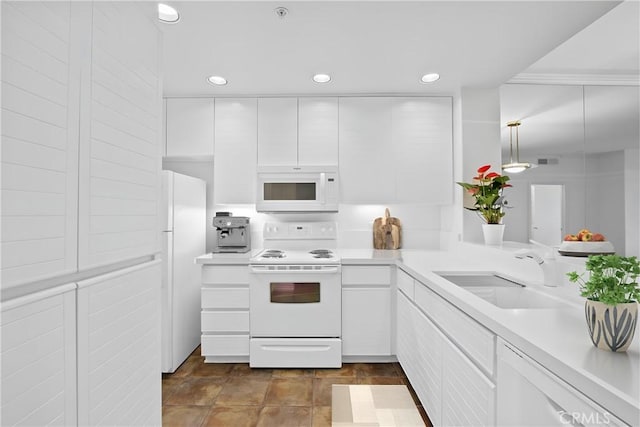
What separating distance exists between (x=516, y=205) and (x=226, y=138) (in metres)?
2.51

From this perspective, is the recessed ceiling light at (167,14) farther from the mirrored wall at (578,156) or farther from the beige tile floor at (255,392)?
the mirrored wall at (578,156)

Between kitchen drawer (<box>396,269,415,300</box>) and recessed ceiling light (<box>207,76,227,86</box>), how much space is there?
2063 mm

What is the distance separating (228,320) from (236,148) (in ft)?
4.93

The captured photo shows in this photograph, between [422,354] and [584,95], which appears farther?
[584,95]

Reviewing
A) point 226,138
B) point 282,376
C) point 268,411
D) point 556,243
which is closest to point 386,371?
point 282,376

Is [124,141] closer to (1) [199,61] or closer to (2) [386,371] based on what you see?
(1) [199,61]

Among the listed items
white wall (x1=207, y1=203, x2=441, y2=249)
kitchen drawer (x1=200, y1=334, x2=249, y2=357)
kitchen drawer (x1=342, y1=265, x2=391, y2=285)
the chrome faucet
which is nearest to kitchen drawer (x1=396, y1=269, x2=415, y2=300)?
kitchen drawer (x1=342, y1=265, x2=391, y2=285)

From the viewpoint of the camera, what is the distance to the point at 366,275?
9.00ft

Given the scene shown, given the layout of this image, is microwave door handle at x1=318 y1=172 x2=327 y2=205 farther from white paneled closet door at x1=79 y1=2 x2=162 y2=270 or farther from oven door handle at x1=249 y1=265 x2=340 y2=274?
white paneled closet door at x1=79 y1=2 x2=162 y2=270

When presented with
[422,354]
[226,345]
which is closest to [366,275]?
[422,354]

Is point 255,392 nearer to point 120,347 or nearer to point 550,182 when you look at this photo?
point 120,347

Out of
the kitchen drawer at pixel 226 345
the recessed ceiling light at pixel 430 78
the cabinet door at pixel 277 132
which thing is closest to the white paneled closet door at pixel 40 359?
the kitchen drawer at pixel 226 345

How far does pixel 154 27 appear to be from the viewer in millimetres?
1283

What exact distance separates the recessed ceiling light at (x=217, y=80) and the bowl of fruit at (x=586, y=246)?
8.63 feet
